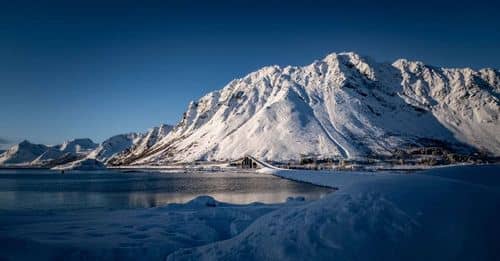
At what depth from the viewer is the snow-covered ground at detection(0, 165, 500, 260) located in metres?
9.45

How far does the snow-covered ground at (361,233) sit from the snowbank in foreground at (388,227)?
0.02 meters

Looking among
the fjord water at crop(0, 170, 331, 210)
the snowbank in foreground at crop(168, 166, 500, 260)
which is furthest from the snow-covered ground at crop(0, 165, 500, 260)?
the fjord water at crop(0, 170, 331, 210)

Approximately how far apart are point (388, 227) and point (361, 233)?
2.42 ft

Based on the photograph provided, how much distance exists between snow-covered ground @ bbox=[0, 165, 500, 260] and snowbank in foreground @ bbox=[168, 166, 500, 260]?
24 millimetres

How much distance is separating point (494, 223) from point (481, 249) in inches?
39.4

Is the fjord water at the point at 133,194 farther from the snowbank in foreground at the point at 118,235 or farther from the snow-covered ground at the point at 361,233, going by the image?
the snow-covered ground at the point at 361,233

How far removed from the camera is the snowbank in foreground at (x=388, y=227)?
9.34m

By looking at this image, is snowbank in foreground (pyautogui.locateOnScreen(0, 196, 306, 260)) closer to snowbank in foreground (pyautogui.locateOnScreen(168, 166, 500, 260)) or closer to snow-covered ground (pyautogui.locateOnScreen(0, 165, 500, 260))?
snow-covered ground (pyautogui.locateOnScreen(0, 165, 500, 260))

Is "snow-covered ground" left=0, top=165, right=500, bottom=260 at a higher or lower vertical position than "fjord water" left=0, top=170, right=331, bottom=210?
higher

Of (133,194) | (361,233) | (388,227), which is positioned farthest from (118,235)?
(133,194)

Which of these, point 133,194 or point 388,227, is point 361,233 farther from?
point 133,194

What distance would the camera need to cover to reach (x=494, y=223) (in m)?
9.46

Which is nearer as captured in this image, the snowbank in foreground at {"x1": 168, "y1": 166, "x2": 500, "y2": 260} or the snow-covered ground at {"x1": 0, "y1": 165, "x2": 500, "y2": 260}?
the snowbank in foreground at {"x1": 168, "y1": 166, "x2": 500, "y2": 260}

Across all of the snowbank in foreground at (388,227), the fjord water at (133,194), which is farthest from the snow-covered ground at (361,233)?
the fjord water at (133,194)
